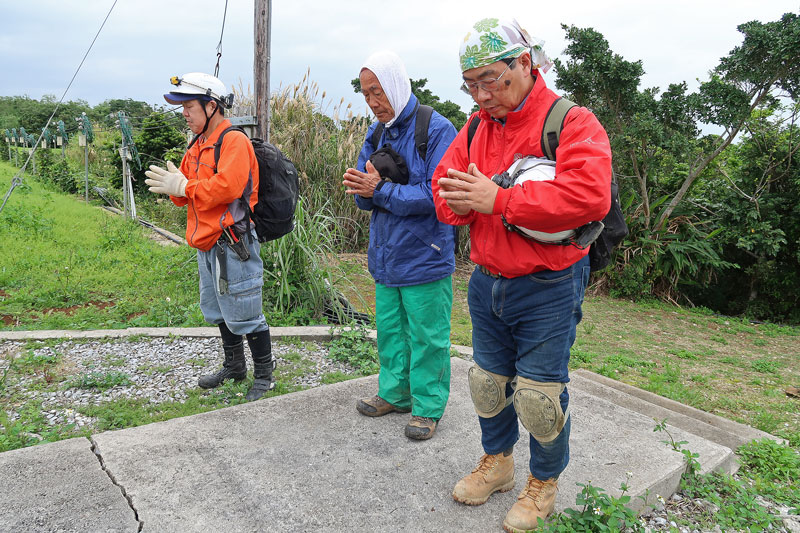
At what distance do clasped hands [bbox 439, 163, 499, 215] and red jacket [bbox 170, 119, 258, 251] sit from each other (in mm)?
1415

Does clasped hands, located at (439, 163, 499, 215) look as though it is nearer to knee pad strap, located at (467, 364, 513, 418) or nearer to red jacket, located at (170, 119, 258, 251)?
knee pad strap, located at (467, 364, 513, 418)

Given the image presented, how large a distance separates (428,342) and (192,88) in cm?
181

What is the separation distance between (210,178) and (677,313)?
7261mm

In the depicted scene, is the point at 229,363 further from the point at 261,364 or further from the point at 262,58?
the point at 262,58

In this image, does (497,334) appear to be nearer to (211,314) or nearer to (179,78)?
(211,314)

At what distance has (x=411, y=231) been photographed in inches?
104

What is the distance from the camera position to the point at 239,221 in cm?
289

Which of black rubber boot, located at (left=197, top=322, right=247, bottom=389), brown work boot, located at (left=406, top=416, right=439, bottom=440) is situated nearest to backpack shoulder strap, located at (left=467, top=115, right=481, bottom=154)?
brown work boot, located at (left=406, top=416, right=439, bottom=440)

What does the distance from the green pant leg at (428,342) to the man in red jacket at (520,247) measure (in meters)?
0.56

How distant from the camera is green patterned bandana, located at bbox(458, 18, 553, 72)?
69.1 inches

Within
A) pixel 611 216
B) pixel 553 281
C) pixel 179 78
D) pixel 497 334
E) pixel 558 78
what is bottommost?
pixel 497 334

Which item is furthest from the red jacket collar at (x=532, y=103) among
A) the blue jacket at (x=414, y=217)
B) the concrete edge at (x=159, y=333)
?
the concrete edge at (x=159, y=333)

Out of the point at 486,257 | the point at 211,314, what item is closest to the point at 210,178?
the point at 211,314

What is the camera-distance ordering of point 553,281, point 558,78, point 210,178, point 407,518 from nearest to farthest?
point 553,281 < point 407,518 < point 210,178 < point 558,78
